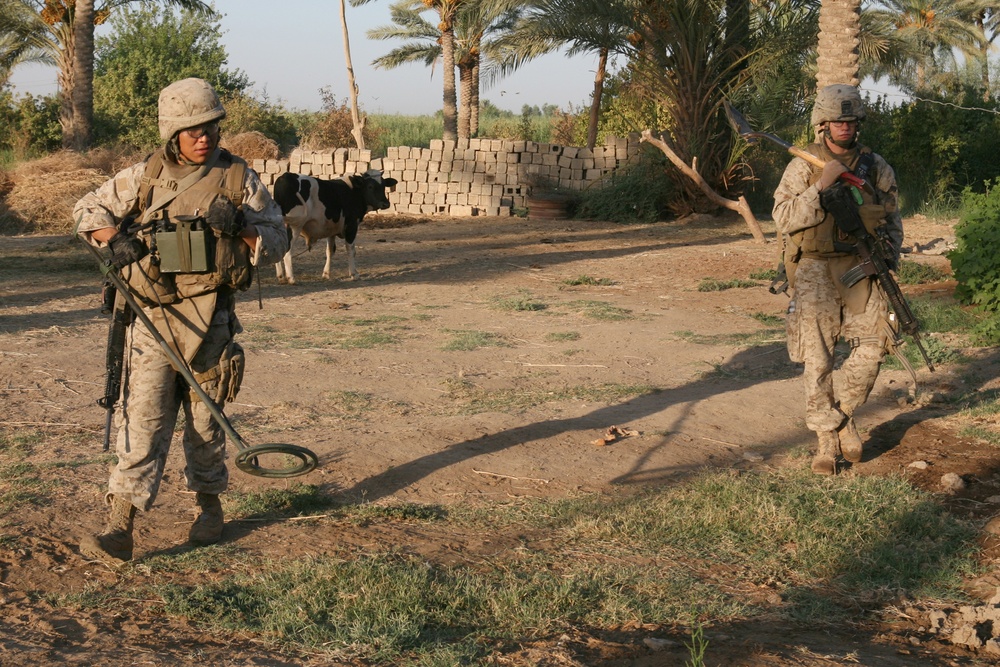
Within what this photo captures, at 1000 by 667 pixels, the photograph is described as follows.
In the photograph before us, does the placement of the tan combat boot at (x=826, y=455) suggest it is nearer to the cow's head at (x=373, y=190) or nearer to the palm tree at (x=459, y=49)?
the cow's head at (x=373, y=190)

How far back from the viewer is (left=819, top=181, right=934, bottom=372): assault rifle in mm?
5707

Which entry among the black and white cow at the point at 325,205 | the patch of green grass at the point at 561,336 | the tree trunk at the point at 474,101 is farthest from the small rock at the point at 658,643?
the tree trunk at the point at 474,101

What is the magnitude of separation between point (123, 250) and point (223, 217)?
419 mm

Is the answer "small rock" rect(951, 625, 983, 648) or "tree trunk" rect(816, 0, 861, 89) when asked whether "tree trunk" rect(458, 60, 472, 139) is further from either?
"small rock" rect(951, 625, 983, 648)

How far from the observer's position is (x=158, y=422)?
453 cm

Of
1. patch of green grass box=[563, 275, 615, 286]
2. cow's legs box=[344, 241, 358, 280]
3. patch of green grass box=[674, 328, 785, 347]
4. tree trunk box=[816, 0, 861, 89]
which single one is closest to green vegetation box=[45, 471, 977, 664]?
patch of green grass box=[674, 328, 785, 347]

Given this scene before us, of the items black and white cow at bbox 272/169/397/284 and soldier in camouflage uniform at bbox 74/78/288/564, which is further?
black and white cow at bbox 272/169/397/284

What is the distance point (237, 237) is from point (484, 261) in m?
11.0

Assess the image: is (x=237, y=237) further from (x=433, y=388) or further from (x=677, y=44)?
(x=677, y=44)

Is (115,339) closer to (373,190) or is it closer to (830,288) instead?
(830,288)

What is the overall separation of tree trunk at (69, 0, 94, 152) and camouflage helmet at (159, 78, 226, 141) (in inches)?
744

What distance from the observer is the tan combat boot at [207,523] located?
467cm

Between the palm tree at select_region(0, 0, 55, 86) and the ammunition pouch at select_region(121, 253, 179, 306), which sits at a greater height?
the palm tree at select_region(0, 0, 55, 86)

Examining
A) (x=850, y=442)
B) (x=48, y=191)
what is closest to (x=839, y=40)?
(x=850, y=442)
